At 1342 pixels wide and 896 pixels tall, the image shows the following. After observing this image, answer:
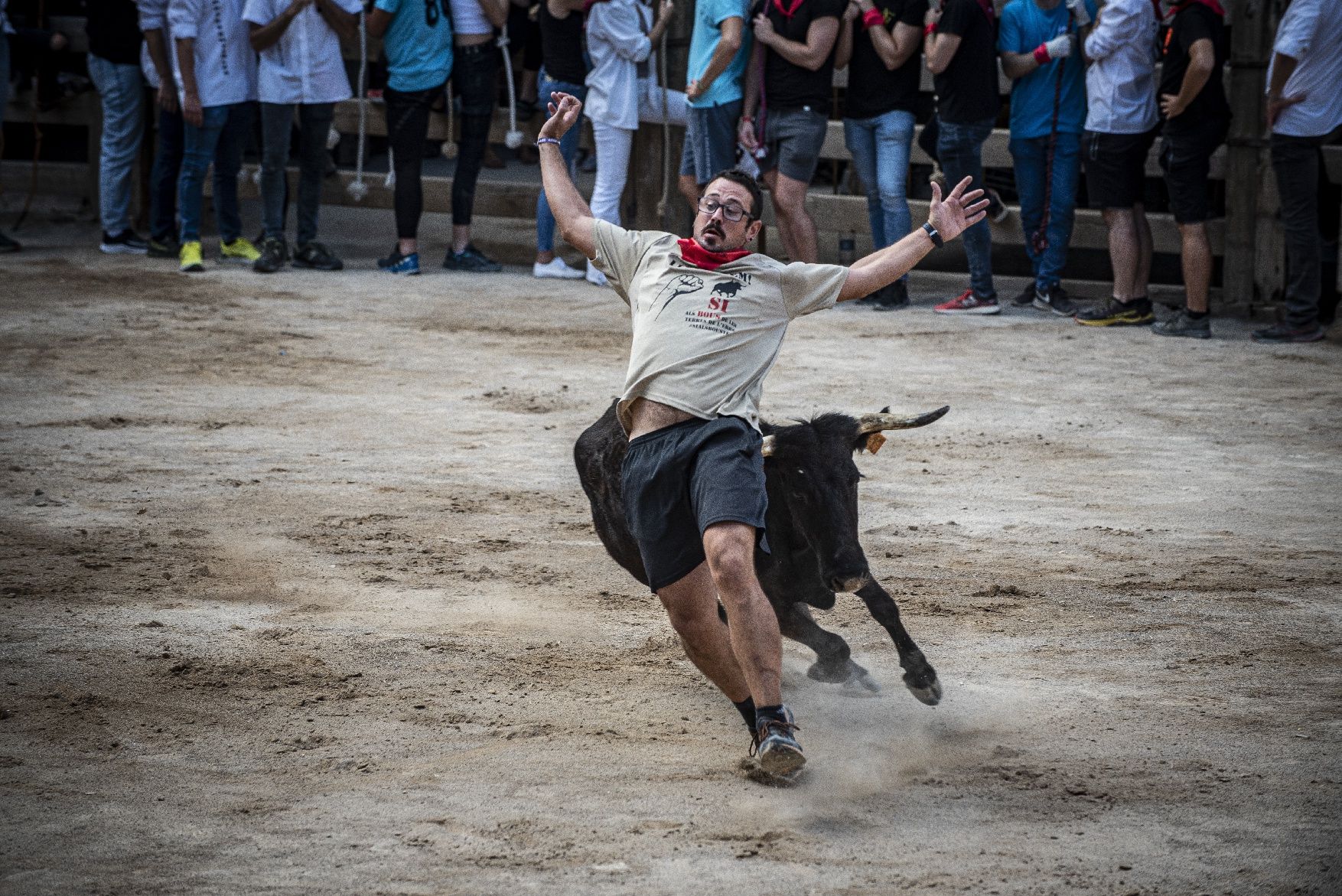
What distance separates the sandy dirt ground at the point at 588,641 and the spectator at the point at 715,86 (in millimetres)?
2216

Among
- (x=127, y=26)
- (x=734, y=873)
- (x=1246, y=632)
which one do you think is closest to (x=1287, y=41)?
(x=1246, y=632)

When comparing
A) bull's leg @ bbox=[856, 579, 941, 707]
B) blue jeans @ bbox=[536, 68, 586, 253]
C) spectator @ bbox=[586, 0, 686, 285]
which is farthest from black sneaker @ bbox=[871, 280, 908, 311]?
bull's leg @ bbox=[856, 579, 941, 707]

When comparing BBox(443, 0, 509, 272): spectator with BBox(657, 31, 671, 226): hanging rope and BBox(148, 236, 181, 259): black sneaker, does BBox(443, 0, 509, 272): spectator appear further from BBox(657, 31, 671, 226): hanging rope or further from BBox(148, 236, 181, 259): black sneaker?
BBox(148, 236, 181, 259): black sneaker

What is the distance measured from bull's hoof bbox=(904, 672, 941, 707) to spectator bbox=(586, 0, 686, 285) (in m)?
7.56

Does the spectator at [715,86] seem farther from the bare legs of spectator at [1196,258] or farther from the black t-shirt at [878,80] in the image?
the bare legs of spectator at [1196,258]

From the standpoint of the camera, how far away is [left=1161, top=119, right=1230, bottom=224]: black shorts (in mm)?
10164

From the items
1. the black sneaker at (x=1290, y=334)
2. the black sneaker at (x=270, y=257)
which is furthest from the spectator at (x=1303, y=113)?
the black sneaker at (x=270, y=257)

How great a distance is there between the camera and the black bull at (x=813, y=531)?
4.95m

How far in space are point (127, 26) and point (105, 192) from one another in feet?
4.64

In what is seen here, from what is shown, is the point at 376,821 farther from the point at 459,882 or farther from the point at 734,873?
the point at 734,873

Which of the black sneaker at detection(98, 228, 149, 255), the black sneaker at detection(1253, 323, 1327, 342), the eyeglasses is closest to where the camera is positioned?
the eyeglasses

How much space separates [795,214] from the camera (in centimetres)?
1142

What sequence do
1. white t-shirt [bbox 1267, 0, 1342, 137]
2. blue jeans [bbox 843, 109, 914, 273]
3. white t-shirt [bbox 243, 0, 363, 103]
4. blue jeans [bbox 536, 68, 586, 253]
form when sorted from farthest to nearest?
white t-shirt [bbox 243, 0, 363, 103], blue jeans [bbox 536, 68, 586, 253], blue jeans [bbox 843, 109, 914, 273], white t-shirt [bbox 1267, 0, 1342, 137]

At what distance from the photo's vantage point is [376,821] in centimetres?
409
